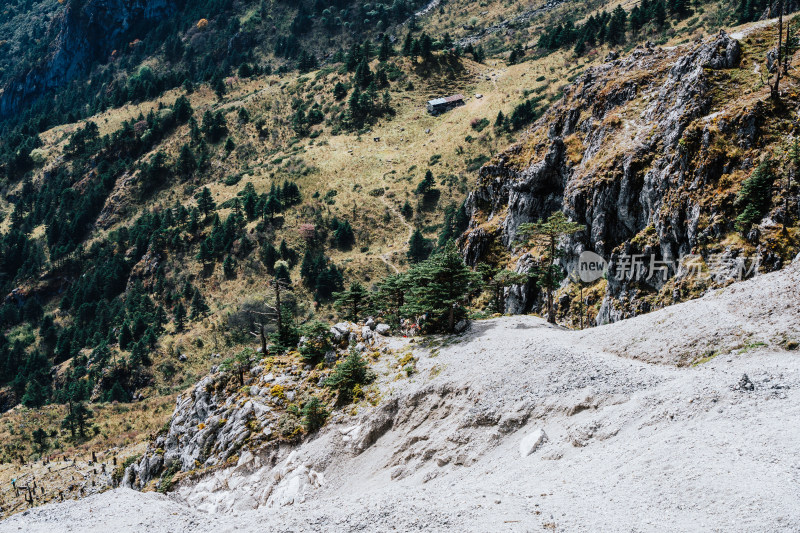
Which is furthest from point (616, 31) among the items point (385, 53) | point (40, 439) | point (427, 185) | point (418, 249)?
point (40, 439)

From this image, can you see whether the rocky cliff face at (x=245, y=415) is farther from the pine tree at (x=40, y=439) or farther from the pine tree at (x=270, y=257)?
the pine tree at (x=270, y=257)

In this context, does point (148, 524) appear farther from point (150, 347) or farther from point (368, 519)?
point (150, 347)

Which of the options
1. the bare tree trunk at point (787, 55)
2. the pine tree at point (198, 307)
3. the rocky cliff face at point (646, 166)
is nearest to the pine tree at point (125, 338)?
the pine tree at point (198, 307)

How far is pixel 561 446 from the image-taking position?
20.1 m

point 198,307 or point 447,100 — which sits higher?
point 447,100

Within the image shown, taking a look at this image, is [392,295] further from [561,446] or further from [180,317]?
[180,317]

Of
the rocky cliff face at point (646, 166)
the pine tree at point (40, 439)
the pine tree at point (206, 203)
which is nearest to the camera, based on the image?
the rocky cliff face at point (646, 166)

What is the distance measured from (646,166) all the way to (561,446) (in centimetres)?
3071

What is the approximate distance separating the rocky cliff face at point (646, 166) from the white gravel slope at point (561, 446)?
402 inches

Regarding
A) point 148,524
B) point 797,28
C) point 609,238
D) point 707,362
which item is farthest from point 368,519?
point 797,28

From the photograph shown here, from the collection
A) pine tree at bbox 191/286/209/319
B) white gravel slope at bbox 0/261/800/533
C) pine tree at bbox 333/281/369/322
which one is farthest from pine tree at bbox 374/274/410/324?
pine tree at bbox 191/286/209/319

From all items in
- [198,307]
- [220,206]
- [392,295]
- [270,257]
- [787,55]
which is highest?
[787,55]

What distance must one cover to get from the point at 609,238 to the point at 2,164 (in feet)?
641

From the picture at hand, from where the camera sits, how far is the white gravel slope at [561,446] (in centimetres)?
1505
